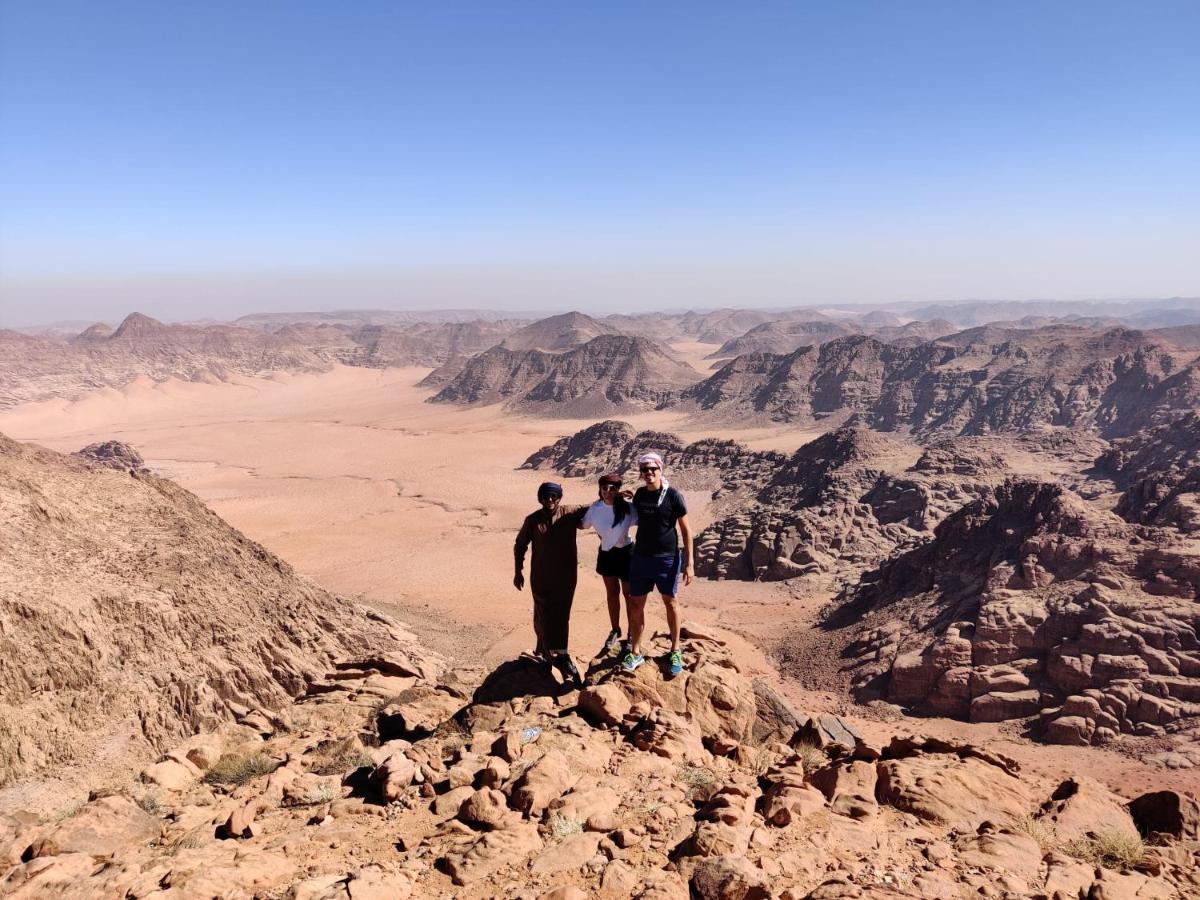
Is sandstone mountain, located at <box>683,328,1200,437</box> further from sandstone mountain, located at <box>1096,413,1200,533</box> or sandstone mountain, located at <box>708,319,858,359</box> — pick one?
sandstone mountain, located at <box>708,319,858,359</box>

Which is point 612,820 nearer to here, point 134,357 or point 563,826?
point 563,826

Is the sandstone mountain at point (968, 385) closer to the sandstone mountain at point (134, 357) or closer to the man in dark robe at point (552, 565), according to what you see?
the man in dark robe at point (552, 565)

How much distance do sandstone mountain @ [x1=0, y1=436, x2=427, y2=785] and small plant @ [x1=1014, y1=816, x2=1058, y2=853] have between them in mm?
11832

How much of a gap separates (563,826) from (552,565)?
301 centimetres

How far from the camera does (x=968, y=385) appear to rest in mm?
71750

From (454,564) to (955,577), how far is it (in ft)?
67.4

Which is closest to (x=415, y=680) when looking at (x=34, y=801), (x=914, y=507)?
(x=34, y=801)

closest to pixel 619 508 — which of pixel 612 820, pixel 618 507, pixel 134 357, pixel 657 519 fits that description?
pixel 618 507

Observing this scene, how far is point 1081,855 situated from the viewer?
16.9ft

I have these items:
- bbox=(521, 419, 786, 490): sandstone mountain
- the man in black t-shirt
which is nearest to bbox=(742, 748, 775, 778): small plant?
the man in black t-shirt

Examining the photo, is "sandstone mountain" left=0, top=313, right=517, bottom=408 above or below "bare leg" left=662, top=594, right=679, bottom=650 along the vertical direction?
above

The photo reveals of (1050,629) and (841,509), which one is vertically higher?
(1050,629)

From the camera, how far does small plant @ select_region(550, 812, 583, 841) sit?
194 inches

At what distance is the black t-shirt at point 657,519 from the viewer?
6.79 m
